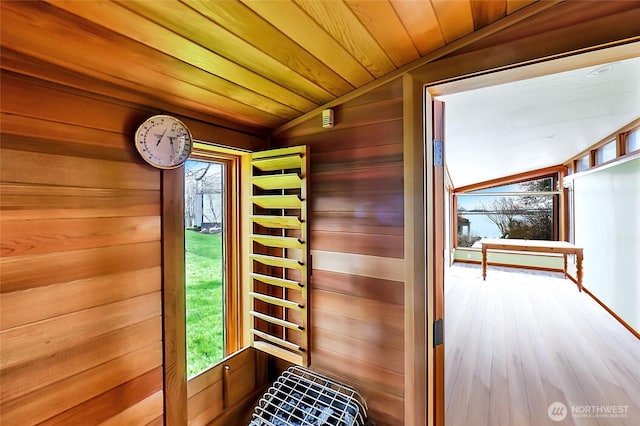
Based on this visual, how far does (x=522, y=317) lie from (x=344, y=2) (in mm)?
4321

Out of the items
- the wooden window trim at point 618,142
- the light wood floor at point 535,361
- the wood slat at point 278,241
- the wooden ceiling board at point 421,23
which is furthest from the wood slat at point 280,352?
the wooden window trim at point 618,142

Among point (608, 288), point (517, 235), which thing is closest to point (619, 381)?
point (608, 288)

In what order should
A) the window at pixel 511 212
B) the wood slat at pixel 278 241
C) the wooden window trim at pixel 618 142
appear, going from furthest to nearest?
the window at pixel 511 212 → the wooden window trim at pixel 618 142 → the wood slat at pixel 278 241

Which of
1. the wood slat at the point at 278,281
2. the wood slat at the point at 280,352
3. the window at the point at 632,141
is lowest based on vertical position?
the wood slat at the point at 280,352

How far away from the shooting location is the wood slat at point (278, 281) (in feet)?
5.71

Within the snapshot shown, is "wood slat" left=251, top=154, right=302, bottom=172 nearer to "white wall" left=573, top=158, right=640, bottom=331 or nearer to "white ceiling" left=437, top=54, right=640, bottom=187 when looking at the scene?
"white ceiling" left=437, top=54, right=640, bottom=187

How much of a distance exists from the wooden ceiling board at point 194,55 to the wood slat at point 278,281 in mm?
1075

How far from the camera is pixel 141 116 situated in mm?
1318

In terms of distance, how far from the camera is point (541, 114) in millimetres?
3066

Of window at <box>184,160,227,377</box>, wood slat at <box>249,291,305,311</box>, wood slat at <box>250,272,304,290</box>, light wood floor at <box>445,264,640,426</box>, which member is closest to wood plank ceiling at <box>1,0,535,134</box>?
window at <box>184,160,227,377</box>

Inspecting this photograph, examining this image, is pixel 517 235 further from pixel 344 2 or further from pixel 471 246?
pixel 344 2

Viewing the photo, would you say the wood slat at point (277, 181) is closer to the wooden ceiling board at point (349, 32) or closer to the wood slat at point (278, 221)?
the wood slat at point (278, 221)

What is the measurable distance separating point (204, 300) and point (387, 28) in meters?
1.86

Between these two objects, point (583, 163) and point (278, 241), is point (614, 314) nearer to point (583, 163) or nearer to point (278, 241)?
point (583, 163)
